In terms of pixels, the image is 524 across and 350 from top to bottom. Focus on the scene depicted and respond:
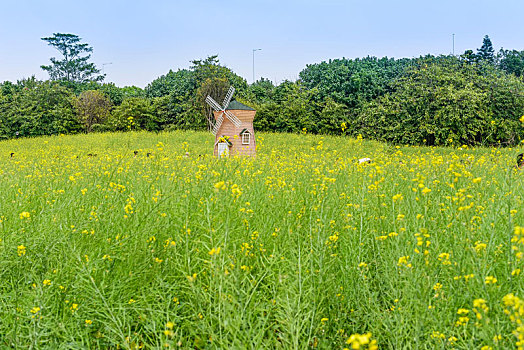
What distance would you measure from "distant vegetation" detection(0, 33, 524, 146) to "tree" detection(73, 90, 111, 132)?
76 mm

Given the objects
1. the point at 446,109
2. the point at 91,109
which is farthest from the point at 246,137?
the point at 91,109

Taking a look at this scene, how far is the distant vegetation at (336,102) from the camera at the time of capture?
21656 millimetres

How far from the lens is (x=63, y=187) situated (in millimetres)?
5105

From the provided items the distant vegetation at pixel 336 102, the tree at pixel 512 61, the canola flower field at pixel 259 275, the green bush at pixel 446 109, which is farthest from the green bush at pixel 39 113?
the tree at pixel 512 61

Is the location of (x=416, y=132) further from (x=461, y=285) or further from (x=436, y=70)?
(x=461, y=285)

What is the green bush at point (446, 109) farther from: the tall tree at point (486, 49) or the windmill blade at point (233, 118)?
the tall tree at point (486, 49)

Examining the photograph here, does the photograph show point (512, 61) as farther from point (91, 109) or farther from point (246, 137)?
point (91, 109)

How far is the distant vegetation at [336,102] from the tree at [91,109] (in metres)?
0.08

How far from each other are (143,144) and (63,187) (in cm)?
1428

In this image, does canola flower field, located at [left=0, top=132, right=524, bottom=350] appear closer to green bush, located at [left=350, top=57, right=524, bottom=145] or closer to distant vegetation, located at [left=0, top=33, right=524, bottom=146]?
distant vegetation, located at [left=0, top=33, right=524, bottom=146]

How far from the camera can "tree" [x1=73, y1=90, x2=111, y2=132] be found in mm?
29094

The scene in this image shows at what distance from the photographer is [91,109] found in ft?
95.7

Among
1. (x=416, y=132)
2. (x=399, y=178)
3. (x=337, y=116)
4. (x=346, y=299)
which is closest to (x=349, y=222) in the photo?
(x=346, y=299)

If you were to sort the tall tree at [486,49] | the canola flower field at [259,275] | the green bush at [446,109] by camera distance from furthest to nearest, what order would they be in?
the tall tree at [486,49] → the green bush at [446,109] → the canola flower field at [259,275]
